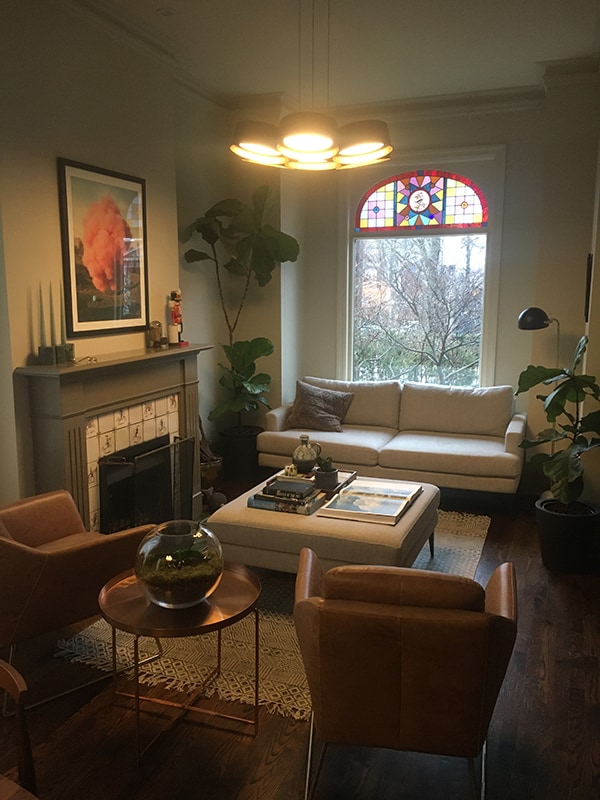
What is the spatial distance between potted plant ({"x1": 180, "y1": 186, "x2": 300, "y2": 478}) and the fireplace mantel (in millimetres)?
1357

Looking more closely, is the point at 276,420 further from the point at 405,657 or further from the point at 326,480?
the point at 405,657

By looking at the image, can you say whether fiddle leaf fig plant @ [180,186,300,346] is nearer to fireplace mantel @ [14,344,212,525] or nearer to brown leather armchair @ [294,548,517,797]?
fireplace mantel @ [14,344,212,525]

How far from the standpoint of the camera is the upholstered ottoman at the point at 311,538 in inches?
120

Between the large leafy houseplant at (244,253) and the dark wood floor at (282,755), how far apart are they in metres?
2.84

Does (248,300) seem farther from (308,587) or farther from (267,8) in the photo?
(308,587)

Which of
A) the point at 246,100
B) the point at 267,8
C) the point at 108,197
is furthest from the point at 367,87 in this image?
the point at 108,197

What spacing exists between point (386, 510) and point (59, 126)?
8.38 feet

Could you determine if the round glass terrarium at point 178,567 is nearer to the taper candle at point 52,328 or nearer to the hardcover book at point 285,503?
the hardcover book at point 285,503

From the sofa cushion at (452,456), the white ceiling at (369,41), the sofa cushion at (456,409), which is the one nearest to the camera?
the white ceiling at (369,41)

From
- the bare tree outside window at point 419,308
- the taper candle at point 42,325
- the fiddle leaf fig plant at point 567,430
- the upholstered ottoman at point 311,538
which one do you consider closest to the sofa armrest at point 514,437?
the fiddle leaf fig plant at point 567,430

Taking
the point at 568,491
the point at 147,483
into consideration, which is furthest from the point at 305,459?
the point at 568,491

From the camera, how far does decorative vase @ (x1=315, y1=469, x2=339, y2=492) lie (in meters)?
3.63

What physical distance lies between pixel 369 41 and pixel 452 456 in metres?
2.72

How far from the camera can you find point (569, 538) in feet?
12.1
